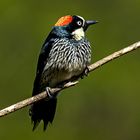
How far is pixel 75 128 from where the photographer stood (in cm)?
1784

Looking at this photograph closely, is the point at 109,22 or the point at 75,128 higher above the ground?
the point at 109,22

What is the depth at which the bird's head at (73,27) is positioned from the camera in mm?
11898

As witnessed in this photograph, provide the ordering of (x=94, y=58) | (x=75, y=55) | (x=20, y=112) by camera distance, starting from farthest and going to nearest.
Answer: (x=94, y=58), (x=20, y=112), (x=75, y=55)

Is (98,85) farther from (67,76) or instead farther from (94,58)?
(67,76)

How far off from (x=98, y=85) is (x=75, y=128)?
53.0 inches

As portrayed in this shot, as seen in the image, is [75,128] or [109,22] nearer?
[75,128]

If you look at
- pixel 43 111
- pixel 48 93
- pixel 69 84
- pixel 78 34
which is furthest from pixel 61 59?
pixel 69 84

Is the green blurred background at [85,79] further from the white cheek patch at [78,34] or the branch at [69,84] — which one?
the branch at [69,84]

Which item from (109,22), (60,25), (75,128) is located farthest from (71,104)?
(60,25)

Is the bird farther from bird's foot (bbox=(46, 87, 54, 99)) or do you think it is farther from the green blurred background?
the green blurred background

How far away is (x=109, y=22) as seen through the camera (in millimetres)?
19688

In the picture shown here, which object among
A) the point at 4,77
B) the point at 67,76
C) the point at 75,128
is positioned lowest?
the point at 67,76

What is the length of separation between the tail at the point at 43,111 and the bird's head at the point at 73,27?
0.69 metres

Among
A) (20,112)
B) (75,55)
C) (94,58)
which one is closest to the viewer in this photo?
(75,55)
